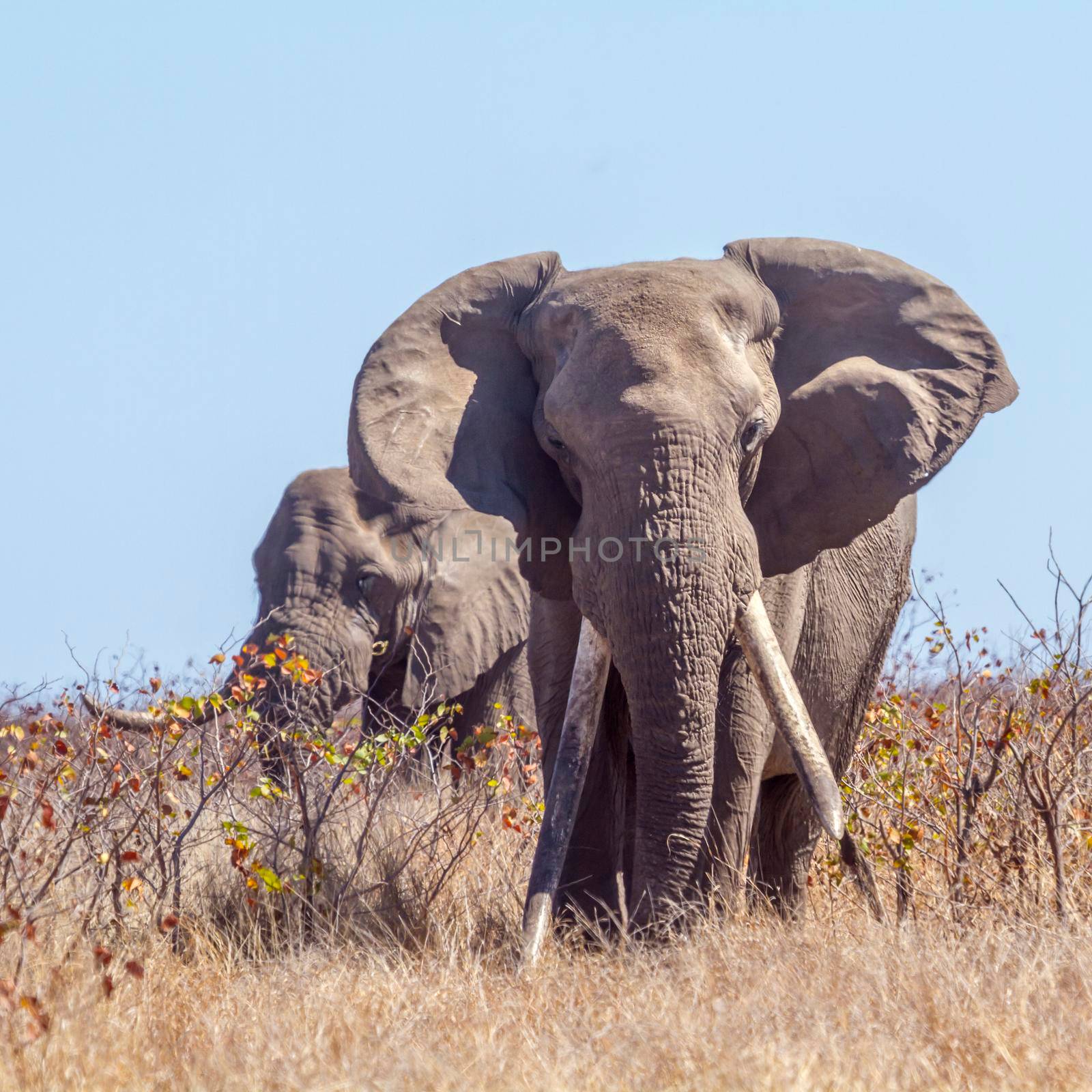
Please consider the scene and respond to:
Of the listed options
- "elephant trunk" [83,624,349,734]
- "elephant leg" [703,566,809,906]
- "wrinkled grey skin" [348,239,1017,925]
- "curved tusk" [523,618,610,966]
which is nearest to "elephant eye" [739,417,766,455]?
"wrinkled grey skin" [348,239,1017,925]

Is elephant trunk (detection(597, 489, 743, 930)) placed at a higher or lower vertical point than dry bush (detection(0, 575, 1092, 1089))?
higher

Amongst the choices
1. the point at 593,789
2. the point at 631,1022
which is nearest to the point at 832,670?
the point at 593,789

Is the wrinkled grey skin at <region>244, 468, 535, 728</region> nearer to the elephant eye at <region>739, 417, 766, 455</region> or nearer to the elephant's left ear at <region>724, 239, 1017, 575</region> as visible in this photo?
the elephant's left ear at <region>724, 239, 1017, 575</region>

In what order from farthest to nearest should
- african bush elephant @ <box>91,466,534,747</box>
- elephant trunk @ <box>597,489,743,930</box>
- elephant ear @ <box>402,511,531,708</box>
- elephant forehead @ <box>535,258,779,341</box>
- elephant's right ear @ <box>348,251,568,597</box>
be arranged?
elephant ear @ <box>402,511,531,708</box>
african bush elephant @ <box>91,466,534,747</box>
elephant's right ear @ <box>348,251,568,597</box>
elephant forehead @ <box>535,258,779,341</box>
elephant trunk @ <box>597,489,743,930</box>

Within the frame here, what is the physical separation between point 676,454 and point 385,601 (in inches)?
261

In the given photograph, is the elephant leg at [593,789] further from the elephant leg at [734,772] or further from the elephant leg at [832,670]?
the elephant leg at [832,670]

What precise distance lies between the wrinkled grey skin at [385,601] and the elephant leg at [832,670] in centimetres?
412

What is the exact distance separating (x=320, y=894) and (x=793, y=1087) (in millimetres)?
3094

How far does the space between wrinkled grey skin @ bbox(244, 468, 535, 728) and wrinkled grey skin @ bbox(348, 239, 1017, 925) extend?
4848mm

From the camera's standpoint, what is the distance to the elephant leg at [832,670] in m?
6.67

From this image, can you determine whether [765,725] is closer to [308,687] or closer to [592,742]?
[592,742]

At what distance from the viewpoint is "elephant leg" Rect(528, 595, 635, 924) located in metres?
6.22

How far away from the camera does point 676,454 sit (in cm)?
525

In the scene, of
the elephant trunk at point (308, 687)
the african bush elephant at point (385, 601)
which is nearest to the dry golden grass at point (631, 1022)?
the elephant trunk at point (308, 687)
